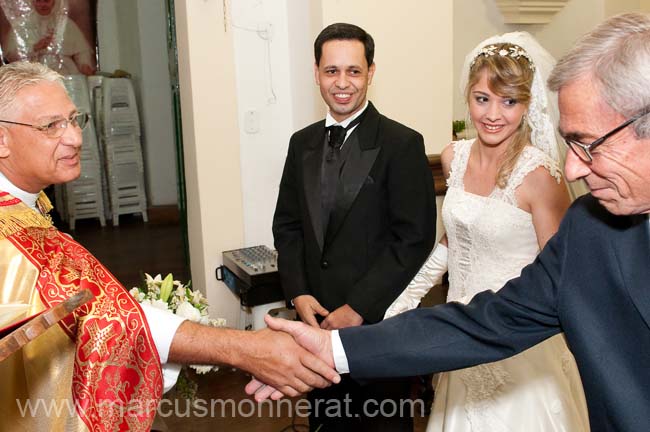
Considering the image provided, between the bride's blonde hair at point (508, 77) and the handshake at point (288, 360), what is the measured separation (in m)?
0.88

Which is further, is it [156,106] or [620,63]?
[156,106]

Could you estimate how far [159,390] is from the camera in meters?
1.78

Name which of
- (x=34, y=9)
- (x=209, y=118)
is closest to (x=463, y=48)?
(x=209, y=118)

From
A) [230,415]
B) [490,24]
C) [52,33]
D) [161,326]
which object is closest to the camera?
[161,326]

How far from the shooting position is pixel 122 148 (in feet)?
22.1

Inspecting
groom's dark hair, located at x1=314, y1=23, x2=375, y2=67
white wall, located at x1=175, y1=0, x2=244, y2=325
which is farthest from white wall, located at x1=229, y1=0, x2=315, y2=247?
groom's dark hair, located at x1=314, y1=23, x2=375, y2=67

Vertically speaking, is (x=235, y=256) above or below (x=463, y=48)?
below

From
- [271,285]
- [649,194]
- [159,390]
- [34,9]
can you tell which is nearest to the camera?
[649,194]

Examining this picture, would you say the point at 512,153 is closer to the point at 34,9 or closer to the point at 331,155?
the point at 331,155

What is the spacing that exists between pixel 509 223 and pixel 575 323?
888mm

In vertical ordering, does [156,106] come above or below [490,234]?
above

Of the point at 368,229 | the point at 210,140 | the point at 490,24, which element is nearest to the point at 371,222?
the point at 368,229

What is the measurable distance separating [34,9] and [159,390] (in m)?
4.87

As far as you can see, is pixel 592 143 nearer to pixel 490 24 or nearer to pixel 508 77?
pixel 508 77
